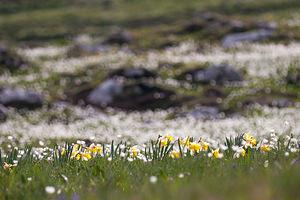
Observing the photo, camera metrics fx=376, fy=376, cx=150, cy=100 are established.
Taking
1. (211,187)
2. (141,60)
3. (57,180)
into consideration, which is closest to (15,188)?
(57,180)

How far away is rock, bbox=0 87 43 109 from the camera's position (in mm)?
25391

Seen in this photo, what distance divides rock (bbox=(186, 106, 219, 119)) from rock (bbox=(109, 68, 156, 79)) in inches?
422

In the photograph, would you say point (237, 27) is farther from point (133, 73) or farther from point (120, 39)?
point (133, 73)

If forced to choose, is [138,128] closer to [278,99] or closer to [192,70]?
[278,99]

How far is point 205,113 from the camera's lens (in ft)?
71.0

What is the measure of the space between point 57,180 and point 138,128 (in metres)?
13.8

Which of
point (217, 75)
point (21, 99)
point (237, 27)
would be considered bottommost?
point (217, 75)

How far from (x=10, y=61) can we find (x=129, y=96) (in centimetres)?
1920

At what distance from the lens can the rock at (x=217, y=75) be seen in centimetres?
3012

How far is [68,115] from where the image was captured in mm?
23703

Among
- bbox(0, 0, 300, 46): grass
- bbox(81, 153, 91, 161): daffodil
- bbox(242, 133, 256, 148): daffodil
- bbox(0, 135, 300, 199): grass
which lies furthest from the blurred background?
bbox(0, 0, 300, 46): grass

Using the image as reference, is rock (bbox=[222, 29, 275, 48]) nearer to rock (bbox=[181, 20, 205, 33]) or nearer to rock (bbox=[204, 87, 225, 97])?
rock (bbox=[181, 20, 205, 33])

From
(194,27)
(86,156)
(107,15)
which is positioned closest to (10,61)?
(194,27)

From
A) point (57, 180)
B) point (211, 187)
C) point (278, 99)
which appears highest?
point (211, 187)
